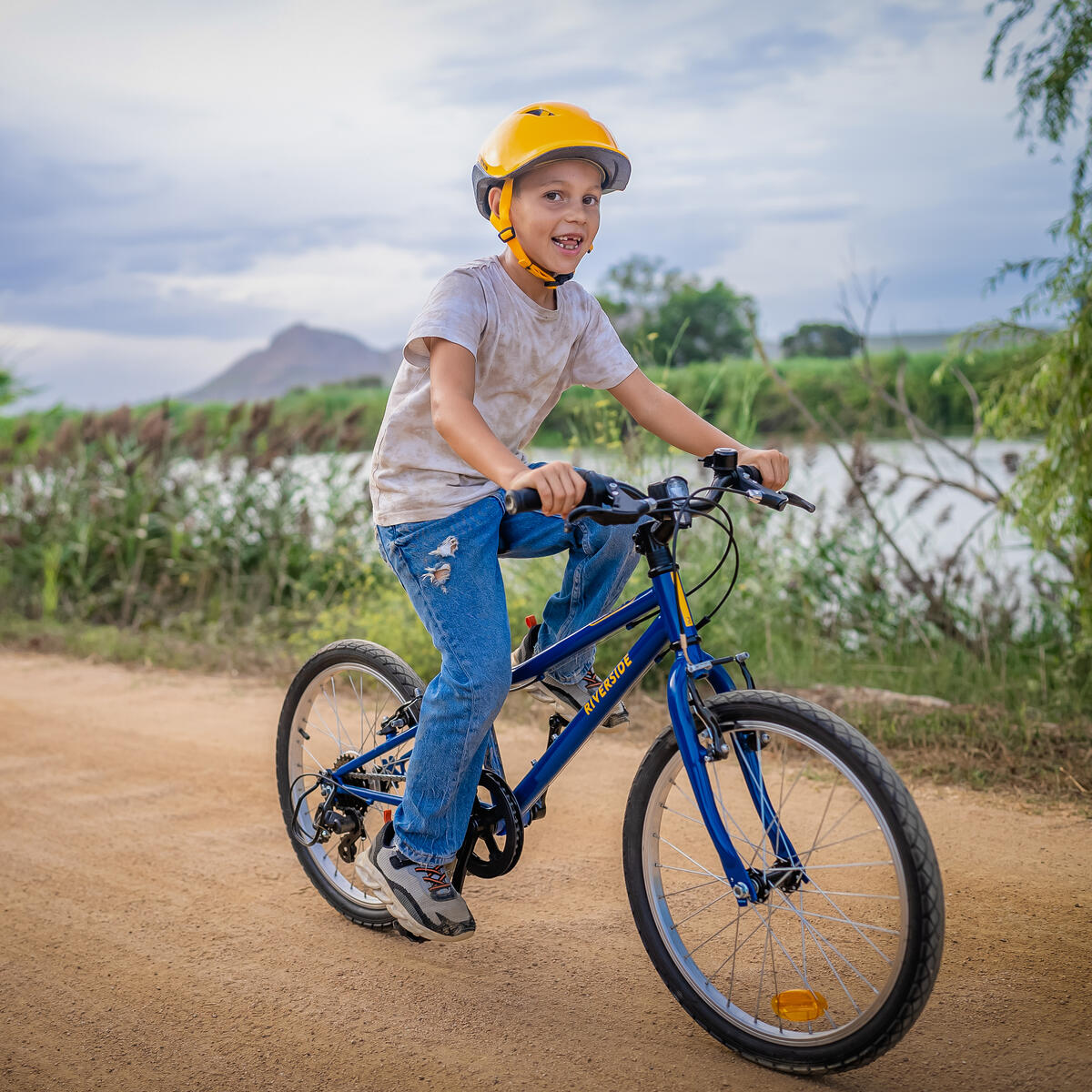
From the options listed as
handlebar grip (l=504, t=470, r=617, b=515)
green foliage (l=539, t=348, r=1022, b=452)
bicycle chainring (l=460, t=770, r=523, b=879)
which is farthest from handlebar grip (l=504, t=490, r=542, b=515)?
green foliage (l=539, t=348, r=1022, b=452)

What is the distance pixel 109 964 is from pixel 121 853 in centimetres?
87

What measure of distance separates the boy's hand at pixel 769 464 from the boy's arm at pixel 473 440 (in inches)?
24.0

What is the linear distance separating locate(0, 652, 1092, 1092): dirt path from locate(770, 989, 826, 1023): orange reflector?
0.14 meters

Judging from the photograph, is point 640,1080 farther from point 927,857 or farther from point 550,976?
point 927,857

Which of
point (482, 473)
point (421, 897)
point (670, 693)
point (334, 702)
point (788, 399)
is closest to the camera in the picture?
point (670, 693)

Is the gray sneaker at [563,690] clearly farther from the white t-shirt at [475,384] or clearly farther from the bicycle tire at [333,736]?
the white t-shirt at [475,384]

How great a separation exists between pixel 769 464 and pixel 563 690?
84 centimetres

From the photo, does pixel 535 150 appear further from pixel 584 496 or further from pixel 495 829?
pixel 495 829

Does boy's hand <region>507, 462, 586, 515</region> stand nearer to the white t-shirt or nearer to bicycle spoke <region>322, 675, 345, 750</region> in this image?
the white t-shirt

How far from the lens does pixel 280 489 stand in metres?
8.30

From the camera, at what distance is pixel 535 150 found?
8.70ft

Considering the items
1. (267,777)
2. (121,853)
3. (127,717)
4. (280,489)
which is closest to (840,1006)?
(121,853)

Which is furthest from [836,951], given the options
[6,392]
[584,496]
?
[6,392]

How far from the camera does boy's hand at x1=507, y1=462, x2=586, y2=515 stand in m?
2.27
